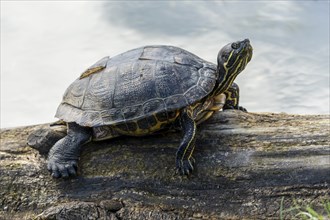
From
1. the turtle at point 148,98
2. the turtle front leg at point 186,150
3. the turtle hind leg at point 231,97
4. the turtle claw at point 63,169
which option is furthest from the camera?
the turtle hind leg at point 231,97

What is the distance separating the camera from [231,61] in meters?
5.58

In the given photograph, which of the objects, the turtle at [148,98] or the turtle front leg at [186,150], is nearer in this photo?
the turtle front leg at [186,150]

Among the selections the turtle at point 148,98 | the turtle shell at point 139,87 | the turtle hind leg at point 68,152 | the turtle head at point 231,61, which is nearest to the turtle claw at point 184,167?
the turtle at point 148,98

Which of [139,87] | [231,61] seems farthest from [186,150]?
[231,61]

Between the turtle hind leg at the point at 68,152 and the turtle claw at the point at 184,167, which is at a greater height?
the turtle hind leg at the point at 68,152

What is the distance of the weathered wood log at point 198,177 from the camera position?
5.07 m

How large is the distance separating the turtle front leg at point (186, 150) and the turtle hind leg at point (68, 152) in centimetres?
97

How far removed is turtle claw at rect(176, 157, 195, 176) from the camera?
17.3 ft

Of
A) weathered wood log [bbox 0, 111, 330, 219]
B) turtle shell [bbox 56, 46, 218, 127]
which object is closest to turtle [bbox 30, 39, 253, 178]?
turtle shell [bbox 56, 46, 218, 127]

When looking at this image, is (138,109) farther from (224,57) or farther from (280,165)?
(280,165)

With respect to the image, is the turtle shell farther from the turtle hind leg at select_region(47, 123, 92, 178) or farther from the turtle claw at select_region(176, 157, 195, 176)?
the turtle claw at select_region(176, 157, 195, 176)

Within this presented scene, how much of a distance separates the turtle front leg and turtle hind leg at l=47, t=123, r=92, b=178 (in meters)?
0.97

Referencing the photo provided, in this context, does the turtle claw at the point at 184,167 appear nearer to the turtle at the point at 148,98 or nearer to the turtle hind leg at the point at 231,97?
the turtle at the point at 148,98

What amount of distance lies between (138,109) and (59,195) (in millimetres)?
1051
